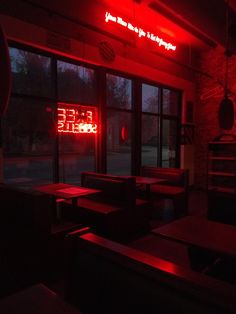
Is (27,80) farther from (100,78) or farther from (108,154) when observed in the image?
(108,154)

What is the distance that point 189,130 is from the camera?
28.3 ft

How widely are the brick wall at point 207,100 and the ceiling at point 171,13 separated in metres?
1.33

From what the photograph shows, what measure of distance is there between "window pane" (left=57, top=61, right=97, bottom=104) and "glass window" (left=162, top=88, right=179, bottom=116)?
2.73 m

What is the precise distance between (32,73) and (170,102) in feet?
15.1

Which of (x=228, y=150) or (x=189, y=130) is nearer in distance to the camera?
(x=228, y=150)

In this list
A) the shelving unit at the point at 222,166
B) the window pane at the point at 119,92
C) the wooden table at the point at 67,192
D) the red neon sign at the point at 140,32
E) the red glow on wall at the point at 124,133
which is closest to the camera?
the wooden table at the point at 67,192

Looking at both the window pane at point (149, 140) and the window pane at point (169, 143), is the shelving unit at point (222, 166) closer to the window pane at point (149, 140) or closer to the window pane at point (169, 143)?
the window pane at point (169, 143)

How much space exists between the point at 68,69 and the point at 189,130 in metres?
4.62

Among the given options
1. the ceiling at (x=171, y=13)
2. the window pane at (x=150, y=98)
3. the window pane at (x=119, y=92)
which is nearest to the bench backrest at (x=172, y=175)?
the window pane at (x=119, y=92)

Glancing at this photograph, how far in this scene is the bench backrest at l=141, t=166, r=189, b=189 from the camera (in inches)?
237

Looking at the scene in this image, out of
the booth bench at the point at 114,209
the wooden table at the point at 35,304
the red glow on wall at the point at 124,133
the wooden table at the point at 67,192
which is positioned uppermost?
the red glow on wall at the point at 124,133

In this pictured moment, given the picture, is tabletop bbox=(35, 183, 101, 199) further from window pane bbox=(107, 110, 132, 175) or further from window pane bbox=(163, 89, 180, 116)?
window pane bbox=(163, 89, 180, 116)

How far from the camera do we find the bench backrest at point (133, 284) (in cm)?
117

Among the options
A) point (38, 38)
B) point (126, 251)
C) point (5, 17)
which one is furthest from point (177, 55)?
point (126, 251)
